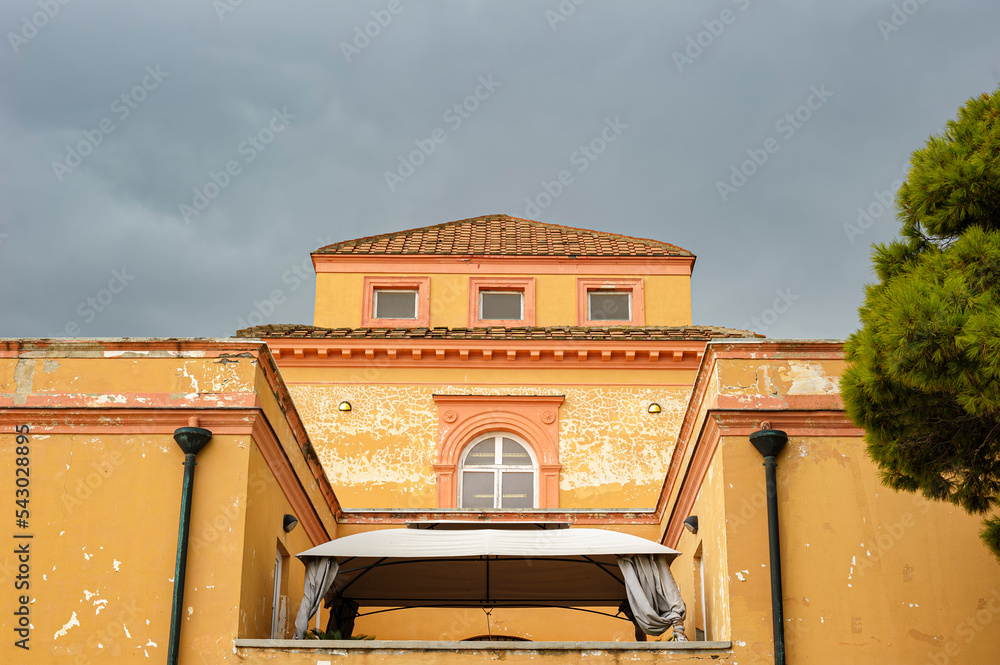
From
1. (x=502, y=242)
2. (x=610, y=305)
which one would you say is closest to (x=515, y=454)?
(x=610, y=305)

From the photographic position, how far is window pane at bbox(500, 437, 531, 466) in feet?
63.4

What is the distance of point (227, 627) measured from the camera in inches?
412

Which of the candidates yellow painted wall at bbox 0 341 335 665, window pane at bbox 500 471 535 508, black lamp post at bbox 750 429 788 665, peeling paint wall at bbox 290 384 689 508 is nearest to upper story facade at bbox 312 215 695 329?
peeling paint wall at bbox 290 384 689 508

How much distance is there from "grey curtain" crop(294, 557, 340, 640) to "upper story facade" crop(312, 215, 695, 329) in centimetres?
944

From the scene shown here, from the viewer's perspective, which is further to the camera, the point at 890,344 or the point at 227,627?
the point at 227,627

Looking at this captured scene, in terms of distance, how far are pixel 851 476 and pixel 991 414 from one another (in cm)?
255

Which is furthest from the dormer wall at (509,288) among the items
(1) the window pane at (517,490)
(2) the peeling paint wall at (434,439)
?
(1) the window pane at (517,490)

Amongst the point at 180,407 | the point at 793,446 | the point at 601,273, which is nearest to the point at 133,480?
the point at 180,407

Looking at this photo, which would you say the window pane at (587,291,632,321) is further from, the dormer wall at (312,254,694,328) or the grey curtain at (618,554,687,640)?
the grey curtain at (618,554,687,640)

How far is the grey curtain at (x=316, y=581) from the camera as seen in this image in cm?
1162

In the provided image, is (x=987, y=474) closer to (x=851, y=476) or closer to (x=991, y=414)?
(x=991, y=414)

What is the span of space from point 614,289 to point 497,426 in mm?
3948

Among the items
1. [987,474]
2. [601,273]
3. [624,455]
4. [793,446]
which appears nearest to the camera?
[987,474]

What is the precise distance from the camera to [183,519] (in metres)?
10.8
